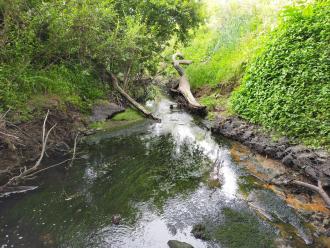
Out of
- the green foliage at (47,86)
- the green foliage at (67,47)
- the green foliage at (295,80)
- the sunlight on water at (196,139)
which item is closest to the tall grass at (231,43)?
the green foliage at (295,80)

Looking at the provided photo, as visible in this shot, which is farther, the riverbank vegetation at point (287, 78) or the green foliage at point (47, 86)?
the green foliage at point (47, 86)

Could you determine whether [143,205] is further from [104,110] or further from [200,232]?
[104,110]

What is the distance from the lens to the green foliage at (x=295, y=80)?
7.24 m

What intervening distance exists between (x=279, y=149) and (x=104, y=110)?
5906 millimetres

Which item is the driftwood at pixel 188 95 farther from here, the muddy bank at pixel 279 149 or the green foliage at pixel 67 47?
the green foliage at pixel 67 47

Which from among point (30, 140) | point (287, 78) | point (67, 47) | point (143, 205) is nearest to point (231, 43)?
point (287, 78)

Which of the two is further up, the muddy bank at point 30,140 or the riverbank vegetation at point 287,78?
the riverbank vegetation at point 287,78

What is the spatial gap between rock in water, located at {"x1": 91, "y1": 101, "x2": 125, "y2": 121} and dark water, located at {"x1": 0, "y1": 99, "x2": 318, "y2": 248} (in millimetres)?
1872

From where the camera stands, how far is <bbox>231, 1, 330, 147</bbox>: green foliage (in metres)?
7.24

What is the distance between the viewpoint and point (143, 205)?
5.73 metres

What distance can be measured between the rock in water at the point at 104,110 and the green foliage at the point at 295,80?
4.25m

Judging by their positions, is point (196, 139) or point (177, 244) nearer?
point (177, 244)

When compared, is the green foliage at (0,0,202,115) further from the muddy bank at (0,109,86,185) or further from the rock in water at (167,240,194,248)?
the rock in water at (167,240,194,248)

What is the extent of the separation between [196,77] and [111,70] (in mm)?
5442
